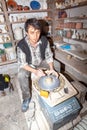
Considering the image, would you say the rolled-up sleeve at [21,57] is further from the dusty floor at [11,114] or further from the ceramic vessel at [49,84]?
the dusty floor at [11,114]

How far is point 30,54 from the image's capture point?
138 centimetres

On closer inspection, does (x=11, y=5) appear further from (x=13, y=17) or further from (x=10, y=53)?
(x=10, y=53)

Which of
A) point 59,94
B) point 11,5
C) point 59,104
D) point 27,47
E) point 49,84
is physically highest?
point 11,5

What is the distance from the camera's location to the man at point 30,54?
1196 millimetres

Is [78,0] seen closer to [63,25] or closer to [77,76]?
[63,25]

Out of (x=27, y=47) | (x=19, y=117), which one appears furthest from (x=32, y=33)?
(x=19, y=117)

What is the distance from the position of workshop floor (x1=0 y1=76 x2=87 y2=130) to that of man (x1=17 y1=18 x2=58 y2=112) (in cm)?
10

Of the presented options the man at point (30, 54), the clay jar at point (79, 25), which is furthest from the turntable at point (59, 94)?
the clay jar at point (79, 25)

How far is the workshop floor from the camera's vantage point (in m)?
1.27

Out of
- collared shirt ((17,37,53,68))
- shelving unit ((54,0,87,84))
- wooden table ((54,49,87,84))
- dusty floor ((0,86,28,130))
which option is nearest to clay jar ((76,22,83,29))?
shelving unit ((54,0,87,84))

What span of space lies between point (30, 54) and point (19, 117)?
84cm

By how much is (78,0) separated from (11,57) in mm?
1637

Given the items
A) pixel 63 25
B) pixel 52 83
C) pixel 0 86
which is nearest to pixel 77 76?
pixel 63 25

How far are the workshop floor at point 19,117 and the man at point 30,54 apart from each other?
0.10 meters
